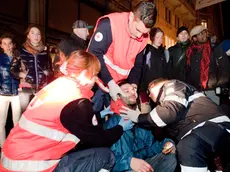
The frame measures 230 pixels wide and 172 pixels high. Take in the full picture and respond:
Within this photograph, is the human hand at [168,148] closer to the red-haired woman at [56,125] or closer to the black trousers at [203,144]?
the black trousers at [203,144]

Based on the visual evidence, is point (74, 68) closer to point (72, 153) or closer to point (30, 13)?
point (72, 153)

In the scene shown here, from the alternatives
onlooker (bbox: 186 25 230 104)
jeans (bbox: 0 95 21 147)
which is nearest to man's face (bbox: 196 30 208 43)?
onlooker (bbox: 186 25 230 104)

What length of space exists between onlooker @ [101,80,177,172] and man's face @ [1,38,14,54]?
6.37 ft

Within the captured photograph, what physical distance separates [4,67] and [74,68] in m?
2.25

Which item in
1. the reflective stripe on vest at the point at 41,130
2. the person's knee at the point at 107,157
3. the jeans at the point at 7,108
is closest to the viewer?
the reflective stripe on vest at the point at 41,130

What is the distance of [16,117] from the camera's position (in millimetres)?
3539

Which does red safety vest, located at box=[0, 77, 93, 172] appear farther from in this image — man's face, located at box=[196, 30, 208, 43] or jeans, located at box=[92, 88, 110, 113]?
man's face, located at box=[196, 30, 208, 43]

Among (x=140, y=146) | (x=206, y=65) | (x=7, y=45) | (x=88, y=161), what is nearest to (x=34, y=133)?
(x=88, y=161)

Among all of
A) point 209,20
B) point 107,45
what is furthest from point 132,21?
point 209,20

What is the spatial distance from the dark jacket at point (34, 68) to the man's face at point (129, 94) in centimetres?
157

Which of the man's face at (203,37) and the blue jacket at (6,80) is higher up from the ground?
the man's face at (203,37)

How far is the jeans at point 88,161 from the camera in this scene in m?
1.92

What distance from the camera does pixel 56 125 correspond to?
1.67m

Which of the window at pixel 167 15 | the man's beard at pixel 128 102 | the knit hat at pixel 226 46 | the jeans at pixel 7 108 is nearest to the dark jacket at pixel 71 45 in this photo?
the jeans at pixel 7 108
